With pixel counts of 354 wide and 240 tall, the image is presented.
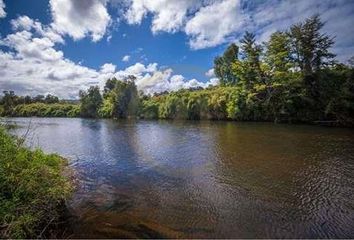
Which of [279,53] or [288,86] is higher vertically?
[279,53]

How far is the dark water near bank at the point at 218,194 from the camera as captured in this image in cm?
822

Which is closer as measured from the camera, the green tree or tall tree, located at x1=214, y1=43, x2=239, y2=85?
tall tree, located at x1=214, y1=43, x2=239, y2=85

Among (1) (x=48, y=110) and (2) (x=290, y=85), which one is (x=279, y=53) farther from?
(1) (x=48, y=110)

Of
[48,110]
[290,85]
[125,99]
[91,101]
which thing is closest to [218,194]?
[290,85]

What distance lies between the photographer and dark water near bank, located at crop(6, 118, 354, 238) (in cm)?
822

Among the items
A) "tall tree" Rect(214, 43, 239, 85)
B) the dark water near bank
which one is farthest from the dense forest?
the dark water near bank

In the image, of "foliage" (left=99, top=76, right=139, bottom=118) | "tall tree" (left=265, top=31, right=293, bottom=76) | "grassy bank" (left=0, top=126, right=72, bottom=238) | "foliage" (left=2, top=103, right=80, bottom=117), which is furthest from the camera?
"foliage" (left=2, top=103, right=80, bottom=117)

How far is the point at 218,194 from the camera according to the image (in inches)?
446

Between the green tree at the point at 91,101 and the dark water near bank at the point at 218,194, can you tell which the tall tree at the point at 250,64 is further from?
the green tree at the point at 91,101

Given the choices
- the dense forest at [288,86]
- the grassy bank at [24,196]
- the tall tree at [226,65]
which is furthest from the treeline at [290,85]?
the grassy bank at [24,196]

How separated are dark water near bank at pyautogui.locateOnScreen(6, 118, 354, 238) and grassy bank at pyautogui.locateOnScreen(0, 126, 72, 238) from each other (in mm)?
1113

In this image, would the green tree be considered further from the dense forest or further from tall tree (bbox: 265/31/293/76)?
tall tree (bbox: 265/31/293/76)

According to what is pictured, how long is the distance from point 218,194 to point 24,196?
7.43 metres

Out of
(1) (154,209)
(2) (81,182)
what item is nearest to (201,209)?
(1) (154,209)
